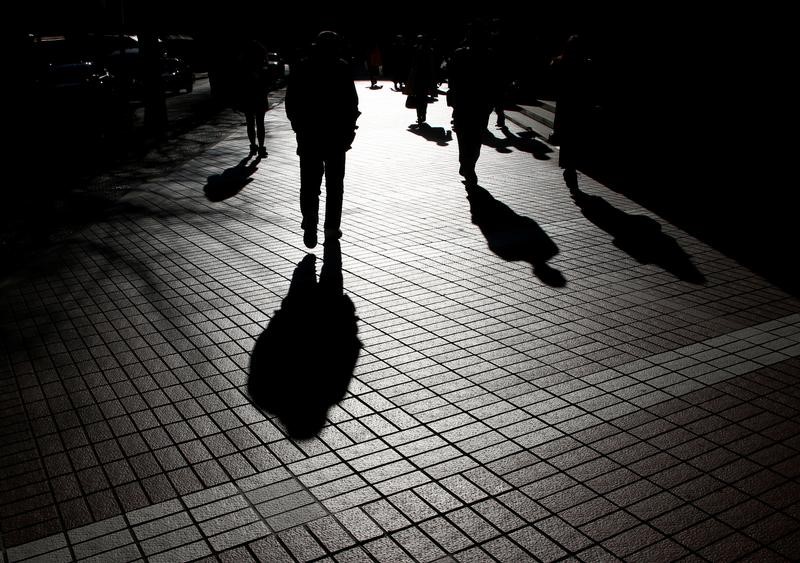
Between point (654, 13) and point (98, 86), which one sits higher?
point (654, 13)

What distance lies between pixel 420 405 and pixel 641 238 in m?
4.53

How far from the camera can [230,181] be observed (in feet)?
36.0

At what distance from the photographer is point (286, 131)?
1620cm

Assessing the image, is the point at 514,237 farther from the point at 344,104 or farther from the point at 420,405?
the point at 420,405

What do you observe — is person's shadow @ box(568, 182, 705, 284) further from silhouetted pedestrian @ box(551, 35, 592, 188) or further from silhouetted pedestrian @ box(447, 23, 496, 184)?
silhouetted pedestrian @ box(447, 23, 496, 184)

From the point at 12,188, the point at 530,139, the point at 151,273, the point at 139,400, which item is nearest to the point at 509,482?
the point at 139,400

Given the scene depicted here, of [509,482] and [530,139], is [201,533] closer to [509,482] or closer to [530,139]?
[509,482]


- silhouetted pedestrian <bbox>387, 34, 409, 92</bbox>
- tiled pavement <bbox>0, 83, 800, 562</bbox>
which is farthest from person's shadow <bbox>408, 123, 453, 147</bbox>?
silhouetted pedestrian <bbox>387, 34, 409, 92</bbox>

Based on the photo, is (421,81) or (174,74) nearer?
(421,81)

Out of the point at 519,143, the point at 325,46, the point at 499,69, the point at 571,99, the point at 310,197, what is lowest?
the point at 519,143

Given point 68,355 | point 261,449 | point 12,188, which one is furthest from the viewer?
point 12,188

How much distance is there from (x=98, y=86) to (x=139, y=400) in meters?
16.2

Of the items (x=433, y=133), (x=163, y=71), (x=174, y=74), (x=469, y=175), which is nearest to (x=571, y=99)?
(x=469, y=175)

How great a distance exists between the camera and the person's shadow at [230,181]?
10.2 m
